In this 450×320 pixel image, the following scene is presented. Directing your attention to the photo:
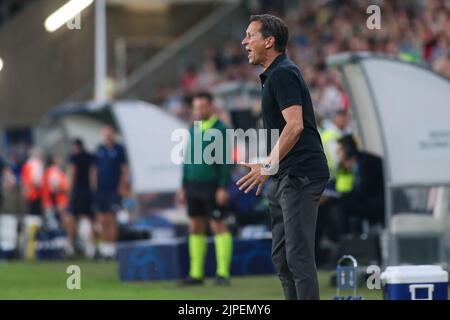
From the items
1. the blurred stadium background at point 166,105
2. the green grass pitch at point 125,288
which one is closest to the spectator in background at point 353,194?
the blurred stadium background at point 166,105

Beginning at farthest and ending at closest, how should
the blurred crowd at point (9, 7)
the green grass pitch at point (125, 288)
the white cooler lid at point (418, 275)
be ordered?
the blurred crowd at point (9, 7), the green grass pitch at point (125, 288), the white cooler lid at point (418, 275)

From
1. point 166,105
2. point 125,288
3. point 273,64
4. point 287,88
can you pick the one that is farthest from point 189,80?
point 287,88

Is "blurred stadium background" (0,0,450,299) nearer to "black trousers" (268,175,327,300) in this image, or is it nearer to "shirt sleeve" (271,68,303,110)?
"black trousers" (268,175,327,300)

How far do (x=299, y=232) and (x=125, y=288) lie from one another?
6427 millimetres

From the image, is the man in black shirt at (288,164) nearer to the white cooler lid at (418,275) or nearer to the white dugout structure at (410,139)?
the white cooler lid at (418,275)

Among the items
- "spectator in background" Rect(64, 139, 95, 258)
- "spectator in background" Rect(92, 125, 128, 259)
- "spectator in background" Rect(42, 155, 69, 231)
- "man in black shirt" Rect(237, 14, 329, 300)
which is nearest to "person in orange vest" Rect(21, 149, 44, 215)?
"spectator in background" Rect(42, 155, 69, 231)

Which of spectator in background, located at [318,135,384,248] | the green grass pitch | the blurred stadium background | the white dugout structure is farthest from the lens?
spectator in background, located at [318,135,384,248]

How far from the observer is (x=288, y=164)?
32.3ft

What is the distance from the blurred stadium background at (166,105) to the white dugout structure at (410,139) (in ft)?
0.11

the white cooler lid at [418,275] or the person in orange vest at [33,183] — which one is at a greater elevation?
the person in orange vest at [33,183]

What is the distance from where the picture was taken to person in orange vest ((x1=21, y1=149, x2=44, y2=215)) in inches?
1101

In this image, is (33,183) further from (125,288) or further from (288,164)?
(288,164)

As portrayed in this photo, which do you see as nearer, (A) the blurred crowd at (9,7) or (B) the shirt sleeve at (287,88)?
(B) the shirt sleeve at (287,88)

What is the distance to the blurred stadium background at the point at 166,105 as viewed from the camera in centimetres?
1616
